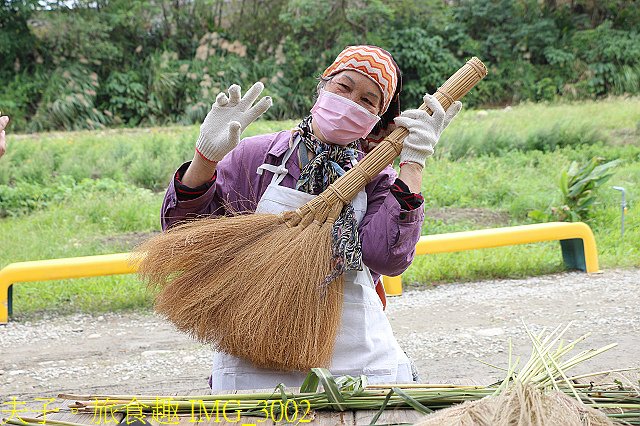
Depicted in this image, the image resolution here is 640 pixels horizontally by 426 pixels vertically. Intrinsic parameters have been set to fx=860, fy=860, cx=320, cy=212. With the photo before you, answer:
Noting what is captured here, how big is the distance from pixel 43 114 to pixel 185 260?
15.0m

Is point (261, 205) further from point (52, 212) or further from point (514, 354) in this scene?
point (52, 212)

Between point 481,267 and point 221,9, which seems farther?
point 221,9

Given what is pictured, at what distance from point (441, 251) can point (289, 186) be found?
3953 millimetres

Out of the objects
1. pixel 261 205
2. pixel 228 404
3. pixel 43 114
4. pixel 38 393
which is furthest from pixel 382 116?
pixel 43 114

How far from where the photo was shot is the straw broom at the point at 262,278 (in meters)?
2.20

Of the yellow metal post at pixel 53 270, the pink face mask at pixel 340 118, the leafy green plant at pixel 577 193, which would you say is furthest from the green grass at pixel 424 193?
the pink face mask at pixel 340 118

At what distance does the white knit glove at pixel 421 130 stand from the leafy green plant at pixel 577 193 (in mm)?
5521

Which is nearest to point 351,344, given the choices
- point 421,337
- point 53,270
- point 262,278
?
point 262,278

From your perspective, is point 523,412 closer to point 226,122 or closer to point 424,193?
point 226,122

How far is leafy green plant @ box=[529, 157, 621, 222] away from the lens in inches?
300

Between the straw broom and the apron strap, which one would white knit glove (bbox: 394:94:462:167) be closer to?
the straw broom

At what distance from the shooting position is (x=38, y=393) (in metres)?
4.38

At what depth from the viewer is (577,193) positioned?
7668 millimetres

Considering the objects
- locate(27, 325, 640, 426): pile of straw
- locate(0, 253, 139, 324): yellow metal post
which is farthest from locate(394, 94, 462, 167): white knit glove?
locate(0, 253, 139, 324): yellow metal post
